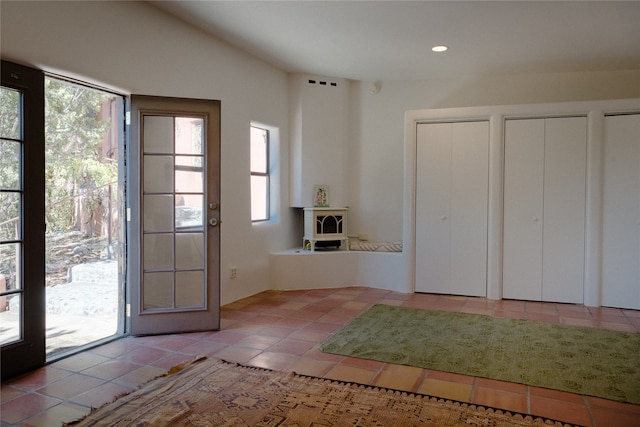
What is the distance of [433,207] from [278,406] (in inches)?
135

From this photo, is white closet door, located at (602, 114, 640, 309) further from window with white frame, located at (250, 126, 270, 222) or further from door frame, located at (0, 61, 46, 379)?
door frame, located at (0, 61, 46, 379)

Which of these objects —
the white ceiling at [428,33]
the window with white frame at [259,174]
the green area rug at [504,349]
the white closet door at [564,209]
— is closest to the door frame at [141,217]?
the white ceiling at [428,33]

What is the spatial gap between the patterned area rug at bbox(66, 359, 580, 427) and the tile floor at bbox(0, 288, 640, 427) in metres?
0.14

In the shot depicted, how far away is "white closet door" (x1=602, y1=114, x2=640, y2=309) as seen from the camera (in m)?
4.60

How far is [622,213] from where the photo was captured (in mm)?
4641

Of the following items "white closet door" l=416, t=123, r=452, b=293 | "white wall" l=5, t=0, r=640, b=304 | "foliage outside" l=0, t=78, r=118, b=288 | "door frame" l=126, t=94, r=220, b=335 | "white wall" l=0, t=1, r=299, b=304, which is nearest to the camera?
"white wall" l=0, t=1, r=299, b=304

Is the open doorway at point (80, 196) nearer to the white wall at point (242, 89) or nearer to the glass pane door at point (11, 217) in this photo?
the white wall at point (242, 89)

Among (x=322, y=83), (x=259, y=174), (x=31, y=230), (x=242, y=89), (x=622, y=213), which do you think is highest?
(x=322, y=83)

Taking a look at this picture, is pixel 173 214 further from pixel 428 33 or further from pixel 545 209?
pixel 545 209

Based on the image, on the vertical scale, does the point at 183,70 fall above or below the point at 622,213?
above

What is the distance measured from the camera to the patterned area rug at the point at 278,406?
7.41 ft

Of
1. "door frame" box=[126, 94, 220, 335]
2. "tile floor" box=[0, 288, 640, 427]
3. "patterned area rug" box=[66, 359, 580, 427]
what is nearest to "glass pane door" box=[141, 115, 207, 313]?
"door frame" box=[126, 94, 220, 335]

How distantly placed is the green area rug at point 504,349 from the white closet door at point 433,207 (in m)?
0.96

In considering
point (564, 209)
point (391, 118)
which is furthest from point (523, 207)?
point (391, 118)
